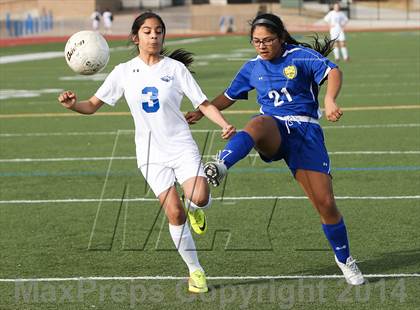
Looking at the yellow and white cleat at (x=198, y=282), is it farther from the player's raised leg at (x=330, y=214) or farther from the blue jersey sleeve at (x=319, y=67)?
the blue jersey sleeve at (x=319, y=67)

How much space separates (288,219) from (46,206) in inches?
106

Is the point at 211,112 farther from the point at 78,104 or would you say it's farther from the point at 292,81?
the point at 78,104

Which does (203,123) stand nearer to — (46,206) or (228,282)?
(46,206)

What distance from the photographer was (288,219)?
9.97 meters

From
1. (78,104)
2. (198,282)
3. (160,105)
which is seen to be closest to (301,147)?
(160,105)

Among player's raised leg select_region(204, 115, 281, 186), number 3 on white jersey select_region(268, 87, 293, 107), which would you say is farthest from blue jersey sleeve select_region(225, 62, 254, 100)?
player's raised leg select_region(204, 115, 281, 186)

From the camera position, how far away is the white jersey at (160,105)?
723 centimetres

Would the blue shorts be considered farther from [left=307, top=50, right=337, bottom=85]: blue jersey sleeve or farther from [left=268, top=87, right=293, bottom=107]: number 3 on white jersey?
[left=307, top=50, right=337, bottom=85]: blue jersey sleeve

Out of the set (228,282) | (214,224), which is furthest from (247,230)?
(228,282)

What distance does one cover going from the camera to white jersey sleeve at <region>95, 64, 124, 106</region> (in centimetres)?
745

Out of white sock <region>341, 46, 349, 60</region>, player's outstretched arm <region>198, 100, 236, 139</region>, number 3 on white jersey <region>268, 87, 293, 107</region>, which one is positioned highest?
number 3 on white jersey <region>268, 87, 293, 107</region>

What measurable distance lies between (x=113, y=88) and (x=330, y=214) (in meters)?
1.84

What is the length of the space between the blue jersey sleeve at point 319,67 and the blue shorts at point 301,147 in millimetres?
352

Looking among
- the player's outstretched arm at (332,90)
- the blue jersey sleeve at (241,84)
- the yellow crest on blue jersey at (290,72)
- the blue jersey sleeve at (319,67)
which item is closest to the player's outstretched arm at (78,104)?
the blue jersey sleeve at (241,84)
